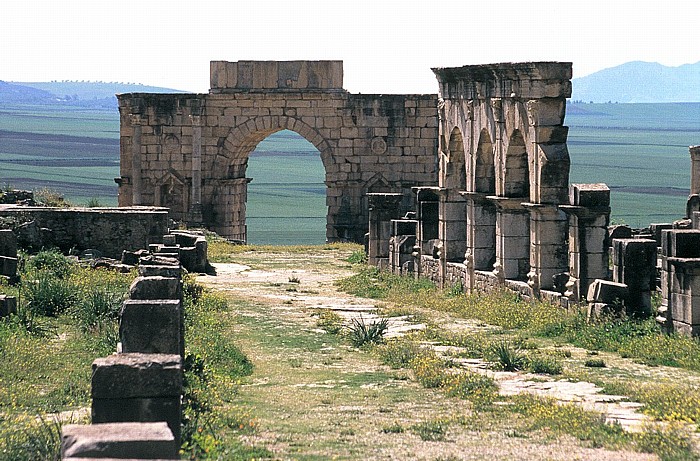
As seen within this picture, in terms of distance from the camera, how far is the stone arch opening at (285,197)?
77.6m

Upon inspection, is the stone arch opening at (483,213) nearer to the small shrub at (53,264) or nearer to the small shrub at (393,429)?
the small shrub at (53,264)

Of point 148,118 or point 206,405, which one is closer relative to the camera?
point 206,405

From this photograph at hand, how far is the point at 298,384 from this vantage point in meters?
13.7

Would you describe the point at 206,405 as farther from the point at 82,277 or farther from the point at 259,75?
the point at 259,75

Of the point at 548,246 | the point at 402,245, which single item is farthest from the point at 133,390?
the point at 402,245

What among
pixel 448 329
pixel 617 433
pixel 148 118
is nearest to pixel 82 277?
pixel 448 329

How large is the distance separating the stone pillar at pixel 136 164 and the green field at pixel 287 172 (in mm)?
26836

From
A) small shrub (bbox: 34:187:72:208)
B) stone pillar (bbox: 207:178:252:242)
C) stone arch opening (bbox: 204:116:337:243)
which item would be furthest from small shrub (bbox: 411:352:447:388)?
stone pillar (bbox: 207:178:252:242)

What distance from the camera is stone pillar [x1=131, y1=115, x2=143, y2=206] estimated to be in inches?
1448

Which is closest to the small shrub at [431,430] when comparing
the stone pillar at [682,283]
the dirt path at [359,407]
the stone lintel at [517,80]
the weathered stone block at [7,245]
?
the dirt path at [359,407]

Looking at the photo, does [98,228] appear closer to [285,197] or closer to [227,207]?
[227,207]

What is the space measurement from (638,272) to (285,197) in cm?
9241

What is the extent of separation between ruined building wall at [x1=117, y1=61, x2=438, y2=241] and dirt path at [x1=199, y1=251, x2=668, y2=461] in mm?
17536

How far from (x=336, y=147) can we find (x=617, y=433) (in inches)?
1033
